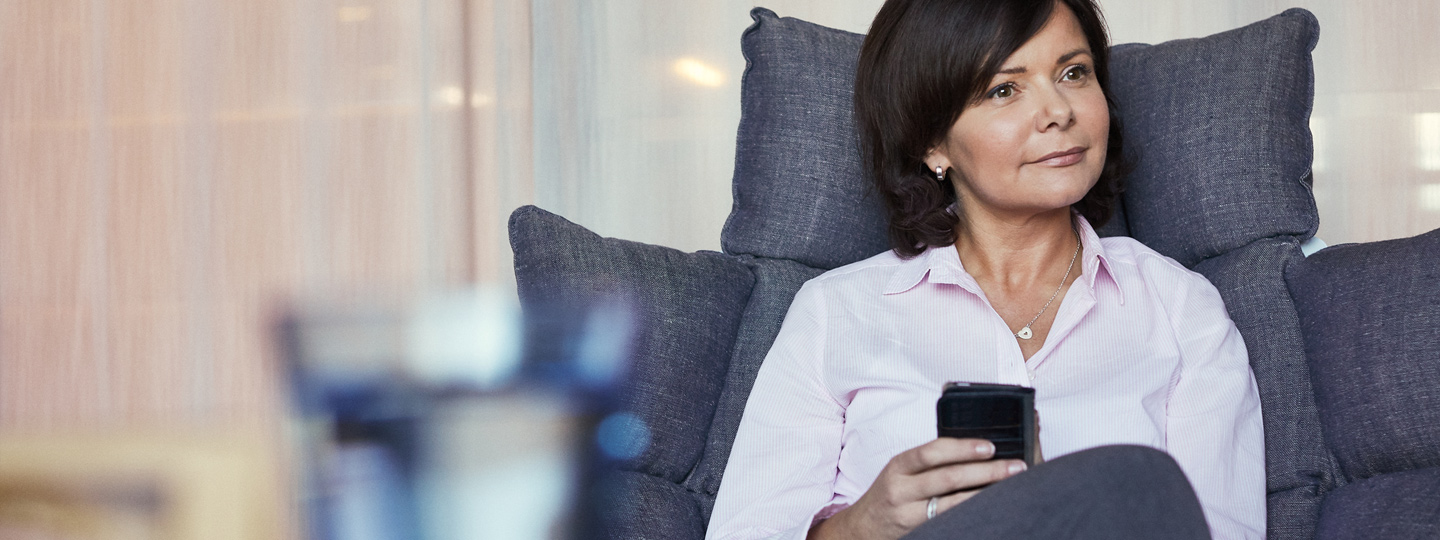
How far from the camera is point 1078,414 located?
1104 mm

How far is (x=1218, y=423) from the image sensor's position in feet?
3.60

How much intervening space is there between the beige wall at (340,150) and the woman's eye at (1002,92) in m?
1.02

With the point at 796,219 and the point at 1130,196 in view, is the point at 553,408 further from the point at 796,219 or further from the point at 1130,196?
the point at 1130,196

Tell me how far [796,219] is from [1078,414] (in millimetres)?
489

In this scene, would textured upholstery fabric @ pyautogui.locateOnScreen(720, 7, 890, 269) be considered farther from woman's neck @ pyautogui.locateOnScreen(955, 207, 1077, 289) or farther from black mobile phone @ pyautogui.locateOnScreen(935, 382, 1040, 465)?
black mobile phone @ pyautogui.locateOnScreen(935, 382, 1040, 465)

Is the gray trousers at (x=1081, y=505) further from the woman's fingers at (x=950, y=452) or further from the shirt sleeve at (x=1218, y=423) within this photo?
the shirt sleeve at (x=1218, y=423)

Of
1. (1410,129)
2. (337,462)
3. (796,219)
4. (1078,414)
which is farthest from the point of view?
(1410,129)

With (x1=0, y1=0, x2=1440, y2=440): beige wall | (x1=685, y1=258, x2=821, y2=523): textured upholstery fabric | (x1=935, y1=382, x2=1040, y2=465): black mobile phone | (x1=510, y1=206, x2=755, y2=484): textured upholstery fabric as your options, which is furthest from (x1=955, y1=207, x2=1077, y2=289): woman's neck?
(x1=0, y1=0, x2=1440, y2=440): beige wall

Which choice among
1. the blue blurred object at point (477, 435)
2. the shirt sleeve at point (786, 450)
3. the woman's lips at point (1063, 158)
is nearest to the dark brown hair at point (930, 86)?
the woman's lips at point (1063, 158)

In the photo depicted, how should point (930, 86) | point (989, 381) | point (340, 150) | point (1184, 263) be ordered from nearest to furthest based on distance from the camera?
point (989, 381) → point (930, 86) → point (1184, 263) → point (340, 150)

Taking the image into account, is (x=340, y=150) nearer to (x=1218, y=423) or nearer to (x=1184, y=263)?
(x=1184, y=263)

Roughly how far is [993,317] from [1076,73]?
33cm

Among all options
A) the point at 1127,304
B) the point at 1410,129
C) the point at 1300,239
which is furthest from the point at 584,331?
the point at 1410,129

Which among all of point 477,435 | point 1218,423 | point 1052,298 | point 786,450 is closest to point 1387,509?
point 1218,423
